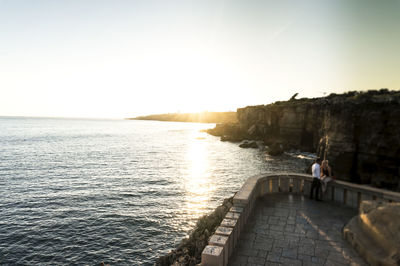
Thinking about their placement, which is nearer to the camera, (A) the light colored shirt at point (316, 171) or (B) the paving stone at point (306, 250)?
(B) the paving stone at point (306, 250)

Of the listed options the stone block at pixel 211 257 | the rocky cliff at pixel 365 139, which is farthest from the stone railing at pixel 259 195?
the rocky cliff at pixel 365 139

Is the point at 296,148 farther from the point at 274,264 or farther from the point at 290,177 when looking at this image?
the point at 274,264

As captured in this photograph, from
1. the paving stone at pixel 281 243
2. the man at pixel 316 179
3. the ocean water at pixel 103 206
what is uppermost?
the man at pixel 316 179

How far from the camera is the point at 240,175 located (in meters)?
34.3

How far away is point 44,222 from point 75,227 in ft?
9.89

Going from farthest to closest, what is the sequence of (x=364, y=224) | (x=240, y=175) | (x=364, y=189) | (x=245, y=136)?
1. (x=245, y=136)
2. (x=240, y=175)
3. (x=364, y=189)
4. (x=364, y=224)

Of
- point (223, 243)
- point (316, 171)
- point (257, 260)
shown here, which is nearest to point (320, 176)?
point (316, 171)

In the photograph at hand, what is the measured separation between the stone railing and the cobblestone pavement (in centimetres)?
39

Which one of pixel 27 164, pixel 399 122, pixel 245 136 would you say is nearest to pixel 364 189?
pixel 399 122

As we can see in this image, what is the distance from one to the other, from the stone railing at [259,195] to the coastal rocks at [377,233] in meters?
2.17

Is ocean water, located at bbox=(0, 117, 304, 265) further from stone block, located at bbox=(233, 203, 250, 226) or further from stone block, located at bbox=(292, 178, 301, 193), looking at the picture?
stone block, located at bbox=(292, 178, 301, 193)

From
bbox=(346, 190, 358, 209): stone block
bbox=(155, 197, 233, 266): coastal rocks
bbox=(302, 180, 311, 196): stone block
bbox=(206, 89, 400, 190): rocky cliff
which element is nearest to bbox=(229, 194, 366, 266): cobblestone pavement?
bbox=(346, 190, 358, 209): stone block

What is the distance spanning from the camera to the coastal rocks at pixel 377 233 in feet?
18.2

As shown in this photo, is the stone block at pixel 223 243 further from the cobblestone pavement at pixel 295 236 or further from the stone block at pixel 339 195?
the stone block at pixel 339 195
